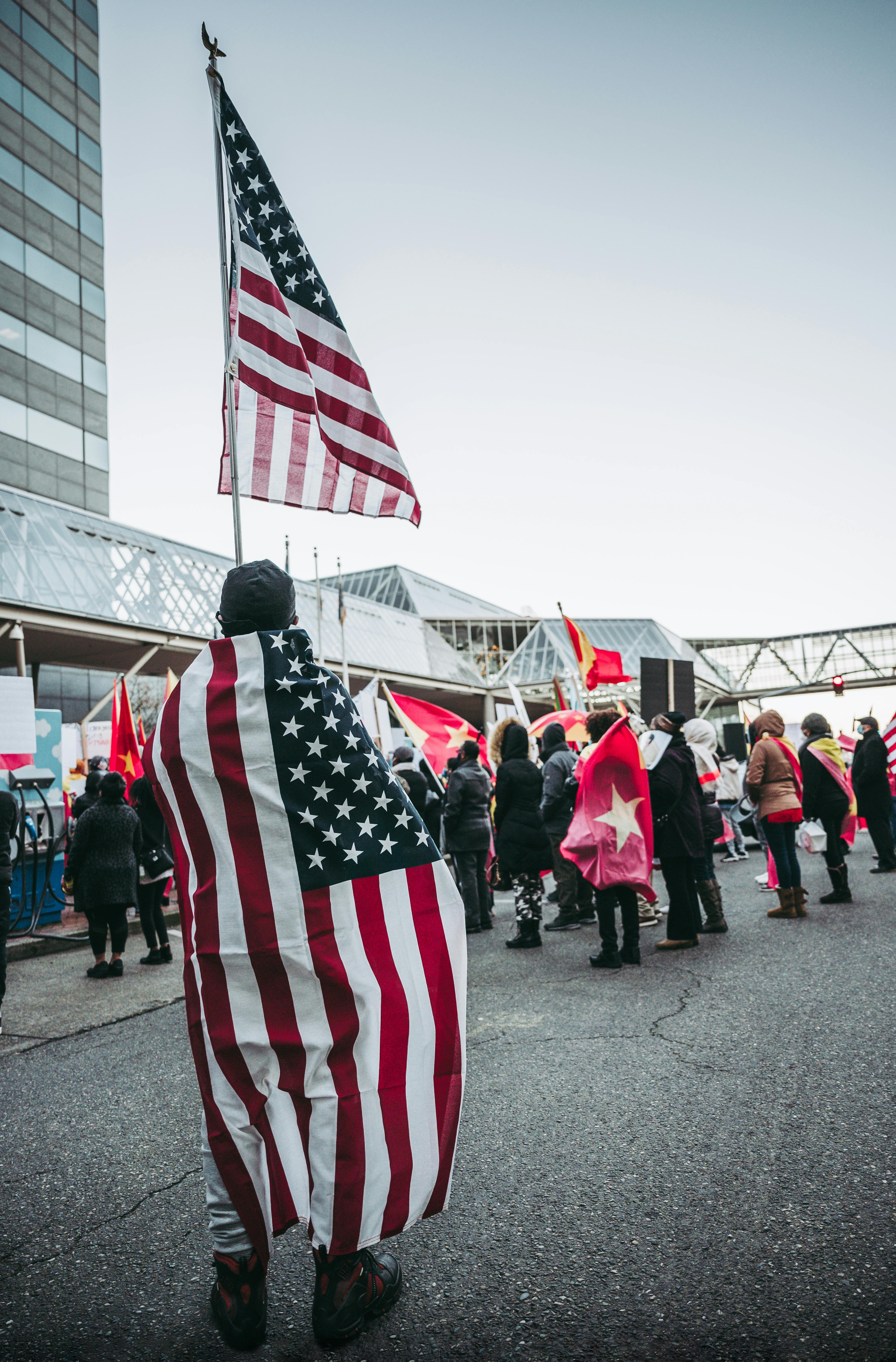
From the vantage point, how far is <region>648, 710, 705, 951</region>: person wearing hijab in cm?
677

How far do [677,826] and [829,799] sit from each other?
2.55 metres

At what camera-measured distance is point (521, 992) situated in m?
5.80

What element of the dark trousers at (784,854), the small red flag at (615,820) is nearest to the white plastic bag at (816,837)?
the dark trousers at (784,854)

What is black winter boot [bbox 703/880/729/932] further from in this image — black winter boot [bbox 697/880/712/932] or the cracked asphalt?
the cracked asphalt

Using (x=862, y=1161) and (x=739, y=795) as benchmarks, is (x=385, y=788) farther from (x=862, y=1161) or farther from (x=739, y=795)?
(x=739, y=795)

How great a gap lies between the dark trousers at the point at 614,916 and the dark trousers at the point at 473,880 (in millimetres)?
2154

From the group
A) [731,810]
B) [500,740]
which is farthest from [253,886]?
[731,810]

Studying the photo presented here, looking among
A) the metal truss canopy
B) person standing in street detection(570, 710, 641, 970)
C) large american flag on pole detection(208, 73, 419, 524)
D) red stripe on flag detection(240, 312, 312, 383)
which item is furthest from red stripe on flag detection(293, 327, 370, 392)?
the metal truss canopy

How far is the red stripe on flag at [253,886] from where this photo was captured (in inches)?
89.4

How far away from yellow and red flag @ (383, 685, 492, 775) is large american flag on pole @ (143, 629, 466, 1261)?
8.35 m

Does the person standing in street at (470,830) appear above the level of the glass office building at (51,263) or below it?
below

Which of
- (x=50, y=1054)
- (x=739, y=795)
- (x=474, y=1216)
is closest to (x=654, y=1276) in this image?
(x=474, y=1216)

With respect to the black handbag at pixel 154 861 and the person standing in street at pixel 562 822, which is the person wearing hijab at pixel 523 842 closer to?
the person standing in street at pixel 562 822

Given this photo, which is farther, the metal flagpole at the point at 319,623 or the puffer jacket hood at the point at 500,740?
the metal flagpole at the point at 319,623
